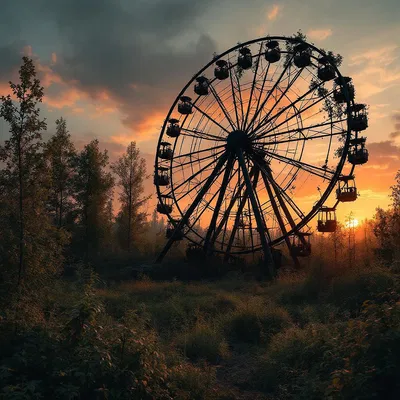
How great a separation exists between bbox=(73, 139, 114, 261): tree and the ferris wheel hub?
A: 1712cm

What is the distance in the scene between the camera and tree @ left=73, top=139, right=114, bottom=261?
36906 mm

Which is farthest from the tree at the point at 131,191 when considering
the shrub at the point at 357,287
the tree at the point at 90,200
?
the shrub at the point at 357,287

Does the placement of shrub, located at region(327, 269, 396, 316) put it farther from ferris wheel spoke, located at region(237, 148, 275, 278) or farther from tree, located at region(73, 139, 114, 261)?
tree, located at region(73, 139, 114, 261)

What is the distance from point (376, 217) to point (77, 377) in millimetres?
26302

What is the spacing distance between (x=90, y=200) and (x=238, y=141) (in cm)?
1794

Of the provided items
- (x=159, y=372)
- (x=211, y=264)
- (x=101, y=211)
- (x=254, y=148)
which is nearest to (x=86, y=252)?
(x=101, y=211)

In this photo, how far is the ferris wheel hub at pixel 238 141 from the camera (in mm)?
25094

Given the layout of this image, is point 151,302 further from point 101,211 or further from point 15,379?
point 101,211

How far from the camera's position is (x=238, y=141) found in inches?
989

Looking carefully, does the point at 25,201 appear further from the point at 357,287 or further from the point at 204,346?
the point at 357,287

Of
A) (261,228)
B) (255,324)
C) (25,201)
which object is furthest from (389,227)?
(25,201)

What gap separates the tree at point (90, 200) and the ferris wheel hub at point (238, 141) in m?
17.1

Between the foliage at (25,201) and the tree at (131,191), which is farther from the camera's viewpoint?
the tree at (131,191)

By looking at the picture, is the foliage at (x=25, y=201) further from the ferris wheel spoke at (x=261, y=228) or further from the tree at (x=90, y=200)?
the tree at (x=90, y=200)
